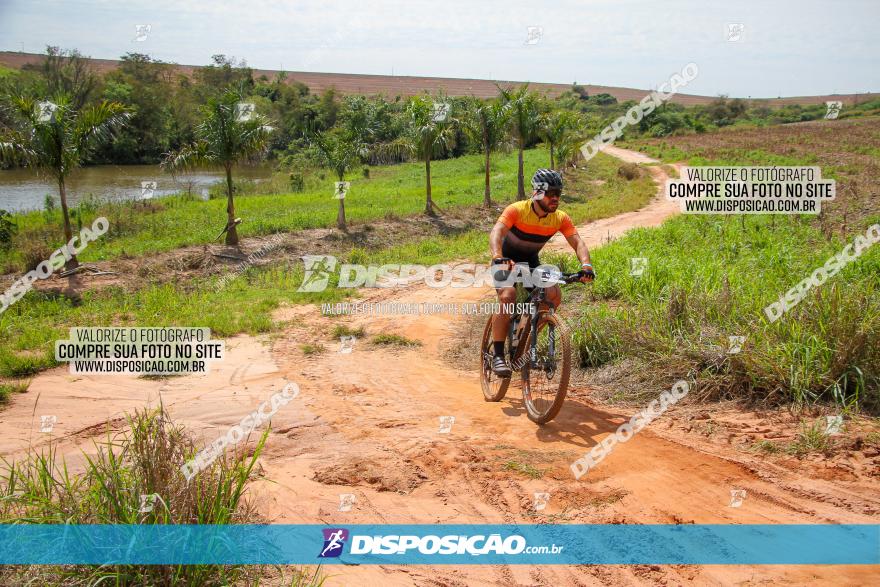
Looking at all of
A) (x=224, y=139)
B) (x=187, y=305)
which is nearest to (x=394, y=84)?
(x=224, y=139)

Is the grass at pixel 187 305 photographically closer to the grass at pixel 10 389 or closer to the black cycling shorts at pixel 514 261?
the grass at pixel 10 389

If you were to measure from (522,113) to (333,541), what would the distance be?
25962mm

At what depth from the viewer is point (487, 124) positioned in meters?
26.7

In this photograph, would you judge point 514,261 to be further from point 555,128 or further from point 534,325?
point 555,128

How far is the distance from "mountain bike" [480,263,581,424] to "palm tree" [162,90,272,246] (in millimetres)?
12615

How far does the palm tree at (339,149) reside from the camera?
67.4ft

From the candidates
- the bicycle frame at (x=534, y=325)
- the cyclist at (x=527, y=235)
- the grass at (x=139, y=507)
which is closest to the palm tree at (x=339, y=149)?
the cyclist at (x=527, y=235)

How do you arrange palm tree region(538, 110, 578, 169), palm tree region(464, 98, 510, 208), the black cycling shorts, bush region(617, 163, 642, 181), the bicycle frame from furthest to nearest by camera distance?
1. bush region(617, 163, 642, 181)
2. palm tree region(538, 110, 578, 169)
3. palm tree region(464, 98, 510, 208)
4. the black cycling shorts
5. the bicycle frame

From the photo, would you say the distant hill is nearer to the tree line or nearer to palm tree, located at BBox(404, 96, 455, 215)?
the tree line

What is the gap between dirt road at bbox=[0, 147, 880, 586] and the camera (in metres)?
3.68

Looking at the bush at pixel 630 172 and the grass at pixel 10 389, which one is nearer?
the grass at pixel 10 389

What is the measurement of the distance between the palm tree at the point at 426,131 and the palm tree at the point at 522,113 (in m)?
3.76

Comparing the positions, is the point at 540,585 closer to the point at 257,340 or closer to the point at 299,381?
the point at 299,381

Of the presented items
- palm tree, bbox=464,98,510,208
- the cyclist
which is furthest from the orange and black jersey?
palm tree, bbox=464,98,510,208
